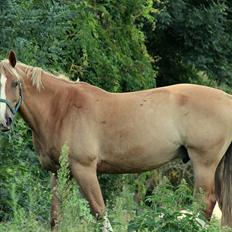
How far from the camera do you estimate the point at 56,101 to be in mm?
8281

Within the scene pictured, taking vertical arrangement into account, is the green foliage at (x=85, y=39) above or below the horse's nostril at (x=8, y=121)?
below

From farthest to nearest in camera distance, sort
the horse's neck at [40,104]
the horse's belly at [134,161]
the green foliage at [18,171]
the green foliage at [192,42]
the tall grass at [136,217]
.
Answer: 1. the green foliage at [192,42]
2. the green foliage at [18,171]
3. the horse's belly at [134,161]
4. the horse's neck at [40,104]
5. the tall grass at [136,217]

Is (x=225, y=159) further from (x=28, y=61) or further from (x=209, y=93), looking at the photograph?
(x=28, y=61)

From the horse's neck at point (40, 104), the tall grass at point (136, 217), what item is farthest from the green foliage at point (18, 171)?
the tall grass at point (136, 217)

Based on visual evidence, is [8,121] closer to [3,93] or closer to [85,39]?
[3,93]

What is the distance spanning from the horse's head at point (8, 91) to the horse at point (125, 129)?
6cm

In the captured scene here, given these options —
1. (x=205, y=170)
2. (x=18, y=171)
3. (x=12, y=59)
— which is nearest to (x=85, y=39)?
(x=18, y=171)

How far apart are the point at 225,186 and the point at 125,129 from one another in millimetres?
1130

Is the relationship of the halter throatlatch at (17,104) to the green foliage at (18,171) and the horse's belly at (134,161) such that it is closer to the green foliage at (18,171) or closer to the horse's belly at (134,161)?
the green foliage at (18,171)

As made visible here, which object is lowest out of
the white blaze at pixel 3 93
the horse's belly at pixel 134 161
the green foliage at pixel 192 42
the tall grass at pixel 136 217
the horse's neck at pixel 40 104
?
the green foliage at pixel 192 42

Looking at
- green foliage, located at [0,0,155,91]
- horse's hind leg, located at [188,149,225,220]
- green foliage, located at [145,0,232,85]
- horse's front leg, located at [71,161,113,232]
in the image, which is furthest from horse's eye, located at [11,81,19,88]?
green foliage, located at [145,0,232,85]

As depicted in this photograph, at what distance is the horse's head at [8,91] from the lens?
7.76 metres

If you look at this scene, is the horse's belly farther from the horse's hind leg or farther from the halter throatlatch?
the halter throatlatch

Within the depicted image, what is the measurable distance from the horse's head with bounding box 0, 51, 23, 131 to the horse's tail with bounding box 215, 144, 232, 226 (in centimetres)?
214
